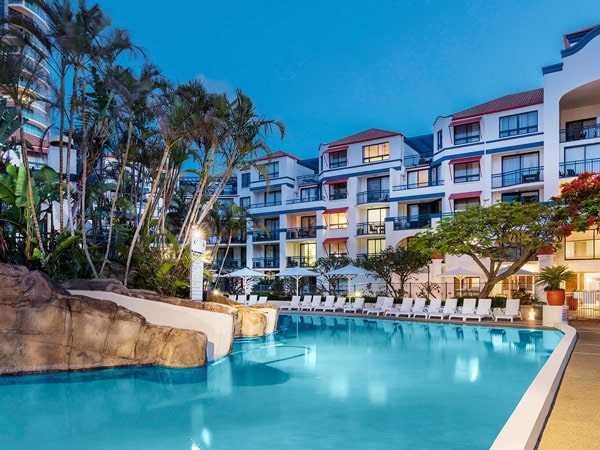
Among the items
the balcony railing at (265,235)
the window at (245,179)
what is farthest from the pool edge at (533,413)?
the window at (245,179)

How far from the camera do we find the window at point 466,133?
3378 cm

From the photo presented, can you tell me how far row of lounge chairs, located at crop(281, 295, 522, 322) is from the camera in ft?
69.5

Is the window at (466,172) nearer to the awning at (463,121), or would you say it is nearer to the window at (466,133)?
the window at (466,133)

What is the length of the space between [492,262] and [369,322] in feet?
22.7

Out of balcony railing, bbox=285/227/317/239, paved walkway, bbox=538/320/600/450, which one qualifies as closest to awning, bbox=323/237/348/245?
balcony railing, bbox=285/227/317/239

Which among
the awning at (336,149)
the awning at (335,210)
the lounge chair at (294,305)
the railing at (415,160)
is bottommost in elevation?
the lounge chair at (294,305)

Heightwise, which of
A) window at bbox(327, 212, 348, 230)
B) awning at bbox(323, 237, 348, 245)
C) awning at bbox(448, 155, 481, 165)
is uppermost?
awning at bbox(448, 155, 481, 165)

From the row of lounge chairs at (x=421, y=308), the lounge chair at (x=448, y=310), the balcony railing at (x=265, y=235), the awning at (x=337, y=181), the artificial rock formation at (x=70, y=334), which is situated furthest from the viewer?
the balcony railing at (x=265, y=235)

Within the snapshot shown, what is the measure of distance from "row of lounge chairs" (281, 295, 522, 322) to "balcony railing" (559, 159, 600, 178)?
11094 mm

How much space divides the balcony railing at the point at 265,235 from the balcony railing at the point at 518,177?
19721mm

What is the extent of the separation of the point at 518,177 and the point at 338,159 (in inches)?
620

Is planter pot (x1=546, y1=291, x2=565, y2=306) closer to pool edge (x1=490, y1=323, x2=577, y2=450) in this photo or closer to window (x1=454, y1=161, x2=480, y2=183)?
pool edge (x1=490, y1=323, x2=577, y2=450)

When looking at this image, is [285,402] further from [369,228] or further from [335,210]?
[335,210]

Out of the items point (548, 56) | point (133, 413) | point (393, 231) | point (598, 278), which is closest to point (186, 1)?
point (548, 56)
